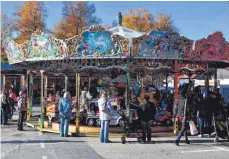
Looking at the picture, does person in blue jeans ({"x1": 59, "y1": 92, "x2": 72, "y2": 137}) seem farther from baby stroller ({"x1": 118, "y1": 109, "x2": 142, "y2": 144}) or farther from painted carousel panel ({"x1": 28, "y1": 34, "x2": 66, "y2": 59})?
baby stroller ({"x1": 118, "y1": 109, "x2": 142, "y2": 144})

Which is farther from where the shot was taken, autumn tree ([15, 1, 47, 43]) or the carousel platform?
autumn tree ([15, 1, 47, 43])

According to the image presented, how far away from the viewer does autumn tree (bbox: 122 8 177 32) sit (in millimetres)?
44219

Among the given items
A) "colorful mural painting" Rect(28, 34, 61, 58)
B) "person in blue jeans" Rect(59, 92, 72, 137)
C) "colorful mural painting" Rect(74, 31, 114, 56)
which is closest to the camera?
"colorful mural painting" Rect(74, 31, 114, 56)

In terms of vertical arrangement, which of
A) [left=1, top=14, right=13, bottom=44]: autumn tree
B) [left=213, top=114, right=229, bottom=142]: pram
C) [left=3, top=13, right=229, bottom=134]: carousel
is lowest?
[left=213, top=114, right=229, bottom=142]: pram

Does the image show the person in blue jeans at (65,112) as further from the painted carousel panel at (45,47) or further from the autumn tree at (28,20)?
the autumn tree at (28,20)

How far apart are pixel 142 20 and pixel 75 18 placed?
382 inches

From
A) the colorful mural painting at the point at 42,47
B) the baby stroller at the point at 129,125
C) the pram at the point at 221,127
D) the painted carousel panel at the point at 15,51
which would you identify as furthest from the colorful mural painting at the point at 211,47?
the painted carousel panel at the point at 15,51

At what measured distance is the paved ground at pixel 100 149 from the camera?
8.94m

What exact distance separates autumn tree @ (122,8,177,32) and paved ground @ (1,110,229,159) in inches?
1306

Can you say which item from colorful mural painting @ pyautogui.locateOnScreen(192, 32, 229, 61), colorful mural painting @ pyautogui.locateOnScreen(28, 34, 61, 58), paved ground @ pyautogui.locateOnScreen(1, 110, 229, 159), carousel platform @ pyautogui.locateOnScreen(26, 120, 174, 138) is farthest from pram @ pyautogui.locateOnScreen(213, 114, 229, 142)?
colorful mural painting @ pyautogui.locateOnScreen(28, 34, 61, 58)

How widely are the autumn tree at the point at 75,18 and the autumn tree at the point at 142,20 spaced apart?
527 centimetres

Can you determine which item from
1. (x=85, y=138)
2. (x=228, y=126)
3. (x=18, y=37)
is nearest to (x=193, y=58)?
(x=228, y=126)

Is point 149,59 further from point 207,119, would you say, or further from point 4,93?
point 4,93

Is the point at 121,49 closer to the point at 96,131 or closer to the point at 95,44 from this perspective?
the point at 95,44
